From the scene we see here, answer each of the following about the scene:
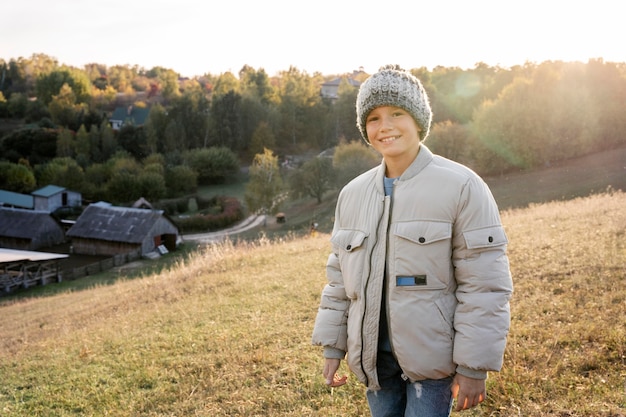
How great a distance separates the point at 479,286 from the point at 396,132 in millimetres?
884

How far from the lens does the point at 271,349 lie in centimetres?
604

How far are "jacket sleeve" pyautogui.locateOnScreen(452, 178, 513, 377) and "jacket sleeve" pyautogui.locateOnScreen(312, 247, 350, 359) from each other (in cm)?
68

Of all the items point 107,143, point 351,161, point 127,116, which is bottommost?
point 351,161

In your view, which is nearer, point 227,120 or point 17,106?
point 227,120

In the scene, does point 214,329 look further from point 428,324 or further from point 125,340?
point 428,324

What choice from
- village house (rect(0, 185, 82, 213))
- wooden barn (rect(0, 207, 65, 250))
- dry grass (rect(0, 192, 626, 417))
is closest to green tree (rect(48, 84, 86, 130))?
village house (rect(0, 185, 82, 213))

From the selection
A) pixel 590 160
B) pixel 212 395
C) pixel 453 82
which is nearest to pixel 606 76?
pixel 590 160

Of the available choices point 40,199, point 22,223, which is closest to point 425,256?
point 22,223

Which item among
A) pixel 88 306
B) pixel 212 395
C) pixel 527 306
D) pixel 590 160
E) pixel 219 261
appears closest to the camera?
pixel 212 395

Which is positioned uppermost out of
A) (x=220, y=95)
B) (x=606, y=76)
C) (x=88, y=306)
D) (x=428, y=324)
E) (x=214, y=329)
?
(x=220, y=95)

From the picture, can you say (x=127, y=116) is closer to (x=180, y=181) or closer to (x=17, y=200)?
(x=180, y=181)

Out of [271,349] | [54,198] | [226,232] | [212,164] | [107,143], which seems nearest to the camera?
[271,349]

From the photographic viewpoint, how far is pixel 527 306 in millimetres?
6051

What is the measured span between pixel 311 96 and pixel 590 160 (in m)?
44.3
